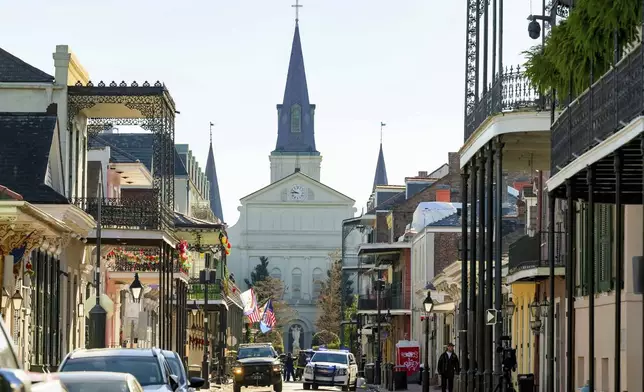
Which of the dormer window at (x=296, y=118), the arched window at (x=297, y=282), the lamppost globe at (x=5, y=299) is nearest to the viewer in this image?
the lamppost globe at (x=5, y=299)

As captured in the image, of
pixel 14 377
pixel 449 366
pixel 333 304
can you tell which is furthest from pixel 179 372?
pixel 333 304

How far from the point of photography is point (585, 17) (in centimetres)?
2062

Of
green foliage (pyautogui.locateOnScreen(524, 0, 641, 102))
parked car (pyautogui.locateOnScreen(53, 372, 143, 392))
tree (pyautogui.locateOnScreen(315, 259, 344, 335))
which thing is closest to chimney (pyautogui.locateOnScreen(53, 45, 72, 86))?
green foliage (pyautogui.locateOnScreen(524, 0, 641, 102))

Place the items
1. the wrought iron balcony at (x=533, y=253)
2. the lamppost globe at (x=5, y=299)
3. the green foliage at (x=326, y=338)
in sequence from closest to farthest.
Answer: the lamppost globe at (x=5, y=299)
the wrought iron balcony at (x=533, y=253)
the green foliage at (x=326, y=338)

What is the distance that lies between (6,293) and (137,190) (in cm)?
3324

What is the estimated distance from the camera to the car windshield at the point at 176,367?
80.6 ft

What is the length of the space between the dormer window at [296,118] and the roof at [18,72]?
487ft

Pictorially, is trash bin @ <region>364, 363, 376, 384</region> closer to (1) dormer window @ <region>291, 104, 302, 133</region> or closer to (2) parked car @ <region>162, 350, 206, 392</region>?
(2) parked car @ <region>162, 350, 206, 392</region>

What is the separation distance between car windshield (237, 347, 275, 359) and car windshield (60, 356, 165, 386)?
A: 3216 centimetres

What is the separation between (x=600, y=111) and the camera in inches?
805

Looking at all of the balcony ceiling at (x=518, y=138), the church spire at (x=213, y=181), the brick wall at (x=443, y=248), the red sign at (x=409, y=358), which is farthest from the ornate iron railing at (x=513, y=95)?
the church spire at (x=213, y=181)

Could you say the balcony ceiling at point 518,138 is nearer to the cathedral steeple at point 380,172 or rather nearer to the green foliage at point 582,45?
the green foliage at point 582,45

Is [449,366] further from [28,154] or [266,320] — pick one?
[266,320]

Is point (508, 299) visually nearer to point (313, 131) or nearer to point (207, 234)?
point (207, 234)
